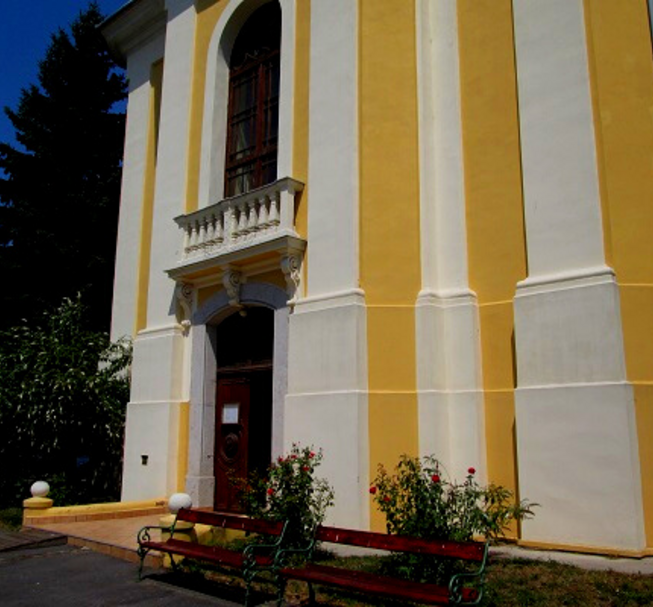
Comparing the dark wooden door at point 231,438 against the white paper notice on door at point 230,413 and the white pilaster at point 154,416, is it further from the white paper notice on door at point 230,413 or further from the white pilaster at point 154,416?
the white pilaster at point 154,416

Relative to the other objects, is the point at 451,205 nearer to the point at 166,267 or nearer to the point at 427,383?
the point at 427,383

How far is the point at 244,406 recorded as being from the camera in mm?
11086

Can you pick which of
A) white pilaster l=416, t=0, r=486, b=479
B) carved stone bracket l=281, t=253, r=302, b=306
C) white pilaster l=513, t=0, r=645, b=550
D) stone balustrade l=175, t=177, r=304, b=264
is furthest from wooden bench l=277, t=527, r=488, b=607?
stone balustrade l=175, t=177, r=304, b=264

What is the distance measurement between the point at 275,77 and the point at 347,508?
731 centimetres

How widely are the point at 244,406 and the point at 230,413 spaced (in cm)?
33

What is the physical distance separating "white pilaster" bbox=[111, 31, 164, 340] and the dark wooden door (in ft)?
11.4

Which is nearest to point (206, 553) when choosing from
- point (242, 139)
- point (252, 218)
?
point (252, 218)

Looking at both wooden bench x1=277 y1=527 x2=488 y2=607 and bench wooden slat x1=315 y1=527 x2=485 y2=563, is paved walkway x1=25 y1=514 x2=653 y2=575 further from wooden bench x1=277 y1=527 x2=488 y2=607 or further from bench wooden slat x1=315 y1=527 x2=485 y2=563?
bench wooden slat x1=315 y1=527 x2=485 y2=563

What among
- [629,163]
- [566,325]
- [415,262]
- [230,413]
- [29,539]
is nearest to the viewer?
[566,325]

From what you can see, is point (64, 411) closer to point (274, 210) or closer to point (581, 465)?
point (274, 210)

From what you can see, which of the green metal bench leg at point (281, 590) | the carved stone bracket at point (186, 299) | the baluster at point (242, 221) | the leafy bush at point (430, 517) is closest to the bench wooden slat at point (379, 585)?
the green metal bench leg at point (281, 590)

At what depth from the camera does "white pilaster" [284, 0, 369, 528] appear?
880 cm

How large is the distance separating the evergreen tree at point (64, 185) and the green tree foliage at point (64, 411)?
670cm

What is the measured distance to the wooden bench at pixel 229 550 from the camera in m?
6.19
